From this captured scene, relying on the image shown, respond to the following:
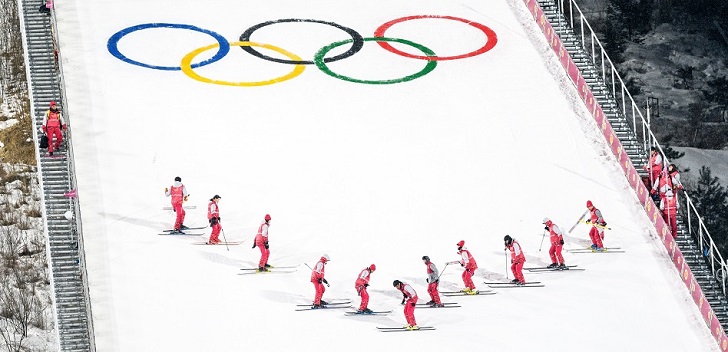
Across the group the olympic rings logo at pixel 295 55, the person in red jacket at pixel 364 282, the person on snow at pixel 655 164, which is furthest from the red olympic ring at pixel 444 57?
the person in red jacket at pixel 364 282

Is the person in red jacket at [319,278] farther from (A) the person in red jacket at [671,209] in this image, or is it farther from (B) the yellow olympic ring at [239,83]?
(B) the yellow olympic ring at [239,83]

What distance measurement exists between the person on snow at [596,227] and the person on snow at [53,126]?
10142mm

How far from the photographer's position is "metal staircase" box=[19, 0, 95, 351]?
34.8 metres

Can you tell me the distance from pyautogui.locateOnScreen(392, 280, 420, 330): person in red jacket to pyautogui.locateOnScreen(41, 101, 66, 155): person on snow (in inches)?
315

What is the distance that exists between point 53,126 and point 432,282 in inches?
330

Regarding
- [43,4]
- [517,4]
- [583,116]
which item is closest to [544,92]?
[583,116]

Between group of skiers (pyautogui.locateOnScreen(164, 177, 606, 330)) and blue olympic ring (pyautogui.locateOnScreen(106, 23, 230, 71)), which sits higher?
blue olympic ring (pyautogui.locateOnScreen(106, 23, 230, 71))

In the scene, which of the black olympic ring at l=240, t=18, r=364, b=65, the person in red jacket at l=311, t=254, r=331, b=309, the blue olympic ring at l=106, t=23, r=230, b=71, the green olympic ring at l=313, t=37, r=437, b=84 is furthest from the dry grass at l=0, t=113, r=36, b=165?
the person in red jacket at l=311, t=254, r=331, b=309

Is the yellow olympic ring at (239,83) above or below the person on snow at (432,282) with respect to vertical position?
above

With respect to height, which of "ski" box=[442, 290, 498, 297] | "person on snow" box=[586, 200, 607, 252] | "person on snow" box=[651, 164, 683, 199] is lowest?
"ski" box=[442, 290, 498, 297]

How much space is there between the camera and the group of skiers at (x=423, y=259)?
3472 centimetres

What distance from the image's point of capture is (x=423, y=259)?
35.2 m

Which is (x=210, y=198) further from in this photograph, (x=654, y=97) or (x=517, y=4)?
(x=654, y=97)

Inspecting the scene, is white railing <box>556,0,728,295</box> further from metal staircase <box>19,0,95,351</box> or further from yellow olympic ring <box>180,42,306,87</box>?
metal staircase <box>19,0,95,351</box>
